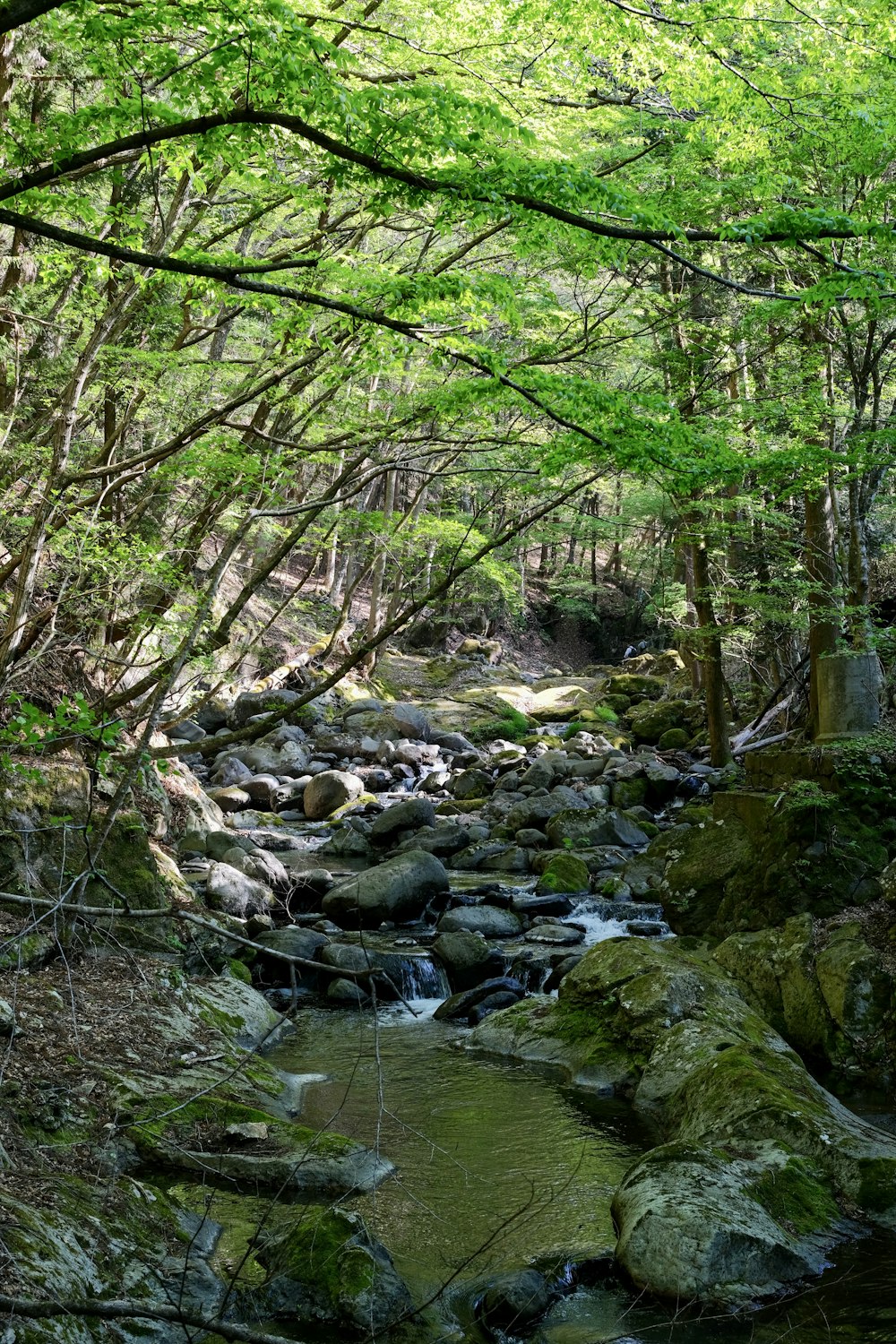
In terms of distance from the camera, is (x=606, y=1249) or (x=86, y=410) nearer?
(x=606, y=1249)

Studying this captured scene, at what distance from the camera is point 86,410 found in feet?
30.5

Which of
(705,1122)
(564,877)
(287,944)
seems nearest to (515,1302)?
(705,1122)

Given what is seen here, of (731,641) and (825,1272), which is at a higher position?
(731,641)

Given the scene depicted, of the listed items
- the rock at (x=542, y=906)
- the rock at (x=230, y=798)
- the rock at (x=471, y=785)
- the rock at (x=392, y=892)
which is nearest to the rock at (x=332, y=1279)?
the rock at (x=392, y=892)

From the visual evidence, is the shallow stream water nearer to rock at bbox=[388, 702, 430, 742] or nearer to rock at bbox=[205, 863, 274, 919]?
rock at bbox=[205, 863, 274, 919]

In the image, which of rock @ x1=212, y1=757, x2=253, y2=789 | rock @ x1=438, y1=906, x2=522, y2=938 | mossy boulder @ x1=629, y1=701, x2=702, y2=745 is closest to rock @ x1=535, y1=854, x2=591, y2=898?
rock @ x1=438, y1=906, x2=522, y2=938

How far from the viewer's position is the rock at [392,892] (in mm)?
11820

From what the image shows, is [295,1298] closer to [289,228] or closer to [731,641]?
[289,228]

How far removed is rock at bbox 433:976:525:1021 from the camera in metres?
9.43

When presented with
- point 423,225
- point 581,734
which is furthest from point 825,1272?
point 581,734

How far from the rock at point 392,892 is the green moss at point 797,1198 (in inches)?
265

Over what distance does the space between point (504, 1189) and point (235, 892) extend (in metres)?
5.78

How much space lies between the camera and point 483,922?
11.5 meters

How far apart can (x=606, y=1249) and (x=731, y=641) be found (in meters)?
11.8
